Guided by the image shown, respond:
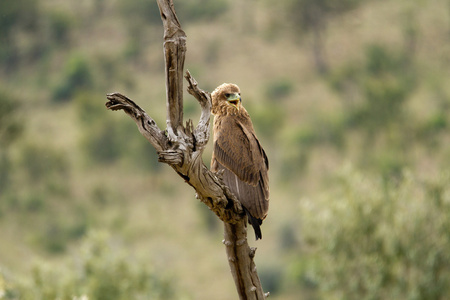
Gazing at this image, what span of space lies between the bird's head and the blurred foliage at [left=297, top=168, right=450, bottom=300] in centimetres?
1261

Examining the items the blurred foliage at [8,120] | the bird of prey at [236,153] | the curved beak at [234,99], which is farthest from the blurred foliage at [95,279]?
the blurred foliage at [8,120]

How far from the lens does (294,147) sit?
46.1m

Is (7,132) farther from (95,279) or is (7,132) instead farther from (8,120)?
(95,279)

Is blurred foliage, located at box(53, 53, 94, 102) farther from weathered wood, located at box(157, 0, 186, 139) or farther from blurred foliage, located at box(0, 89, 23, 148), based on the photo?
weathered wood, located at box(157, 0, 186, 139)

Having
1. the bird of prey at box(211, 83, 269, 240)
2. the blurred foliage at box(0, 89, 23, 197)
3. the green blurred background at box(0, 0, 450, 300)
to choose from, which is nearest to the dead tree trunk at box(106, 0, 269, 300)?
the bird of prey at box(211, 83, 269, 240)

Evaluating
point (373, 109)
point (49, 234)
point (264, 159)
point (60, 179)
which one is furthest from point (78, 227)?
point (264, 159)

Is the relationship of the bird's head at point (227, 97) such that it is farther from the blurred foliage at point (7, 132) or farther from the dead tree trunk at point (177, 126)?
the blurred foliage at point (7, 132)

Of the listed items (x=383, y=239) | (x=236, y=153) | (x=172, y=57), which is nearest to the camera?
(x=172, y=57)

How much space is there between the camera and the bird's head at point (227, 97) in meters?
6.41

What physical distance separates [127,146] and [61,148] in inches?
204

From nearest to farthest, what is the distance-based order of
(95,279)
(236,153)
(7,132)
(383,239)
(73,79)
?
(236,153), (383,239), (95,279), (7,132), (73,79)

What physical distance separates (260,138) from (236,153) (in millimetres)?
41658

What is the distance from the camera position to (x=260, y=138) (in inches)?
1887

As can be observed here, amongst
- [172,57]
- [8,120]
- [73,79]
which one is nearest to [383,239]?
[172,57]
